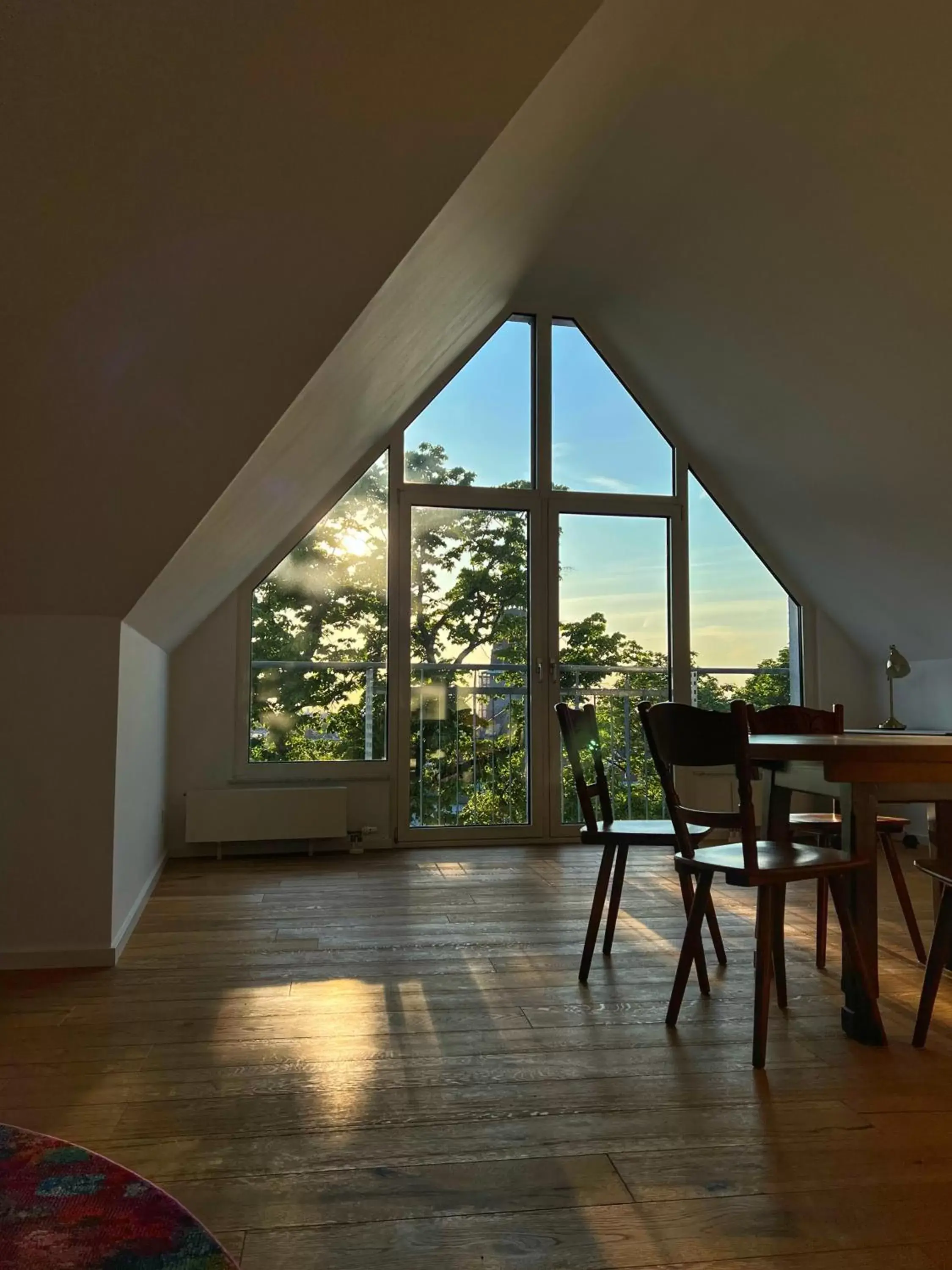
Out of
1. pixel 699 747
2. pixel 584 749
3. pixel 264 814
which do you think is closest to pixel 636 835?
pixel 584 749

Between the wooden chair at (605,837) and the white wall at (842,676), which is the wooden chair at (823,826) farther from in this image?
the white wall at (842,676)

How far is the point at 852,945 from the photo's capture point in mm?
2131

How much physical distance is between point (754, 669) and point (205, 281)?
465 centimetres

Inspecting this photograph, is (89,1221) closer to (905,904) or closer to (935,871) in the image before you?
(935,871)

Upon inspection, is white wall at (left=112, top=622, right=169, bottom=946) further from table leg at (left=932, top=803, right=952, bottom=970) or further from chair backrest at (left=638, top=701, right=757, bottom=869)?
table leg at (left=932, top=803, right=952, bottom=970)

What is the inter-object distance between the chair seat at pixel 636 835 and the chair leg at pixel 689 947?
0.25 m

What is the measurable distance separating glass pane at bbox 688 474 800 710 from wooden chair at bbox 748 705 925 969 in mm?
2091

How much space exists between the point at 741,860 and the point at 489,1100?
86 cm

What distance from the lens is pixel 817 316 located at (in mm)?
3838

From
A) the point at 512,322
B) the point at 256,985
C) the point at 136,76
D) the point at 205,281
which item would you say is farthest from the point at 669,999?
the point at 512,322

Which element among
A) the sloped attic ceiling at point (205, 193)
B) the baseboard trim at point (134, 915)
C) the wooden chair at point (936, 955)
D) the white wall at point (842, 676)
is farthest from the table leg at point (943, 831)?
the white wall at point (842, 676)

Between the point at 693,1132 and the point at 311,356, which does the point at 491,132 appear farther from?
the point at 693,1132

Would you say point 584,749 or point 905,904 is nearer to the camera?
point 905,904

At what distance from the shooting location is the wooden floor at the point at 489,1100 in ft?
4.39
